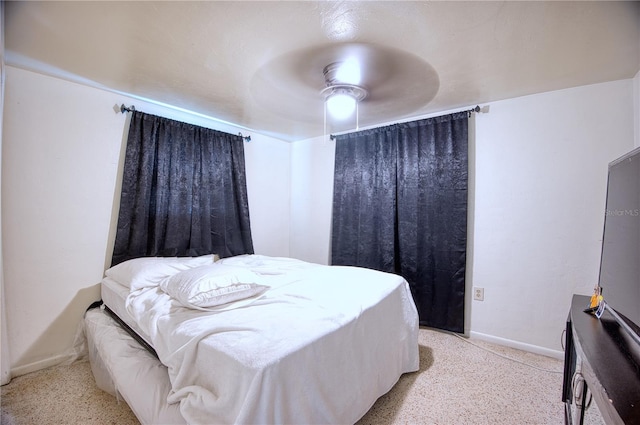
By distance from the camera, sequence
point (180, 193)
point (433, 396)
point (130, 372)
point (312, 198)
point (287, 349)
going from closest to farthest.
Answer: point (287, 349) → point (130, 372) → point (433, 396) → point (180, 193) → point (312, 198)

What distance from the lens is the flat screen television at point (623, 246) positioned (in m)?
1.09

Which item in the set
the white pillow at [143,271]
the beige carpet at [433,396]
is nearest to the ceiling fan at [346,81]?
the white pillow at [143,271]

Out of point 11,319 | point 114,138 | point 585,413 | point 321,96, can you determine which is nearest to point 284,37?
point 321,96

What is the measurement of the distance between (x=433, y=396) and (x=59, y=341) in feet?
9.23

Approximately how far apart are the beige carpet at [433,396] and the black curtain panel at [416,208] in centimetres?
62

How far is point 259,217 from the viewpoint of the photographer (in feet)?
11.9

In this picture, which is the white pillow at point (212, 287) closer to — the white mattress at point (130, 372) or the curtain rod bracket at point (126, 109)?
the white mattress at point (130, 372)

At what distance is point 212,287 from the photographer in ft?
5.30

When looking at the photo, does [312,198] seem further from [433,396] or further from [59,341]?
[59,341]

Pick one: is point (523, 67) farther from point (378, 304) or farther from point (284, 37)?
point (378, 304)

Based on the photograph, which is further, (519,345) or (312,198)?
(312,198)

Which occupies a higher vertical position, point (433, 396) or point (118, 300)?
point (118, 300)

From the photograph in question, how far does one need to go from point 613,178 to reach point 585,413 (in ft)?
3.60

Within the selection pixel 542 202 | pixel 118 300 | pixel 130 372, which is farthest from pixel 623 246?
pixel 118 300
